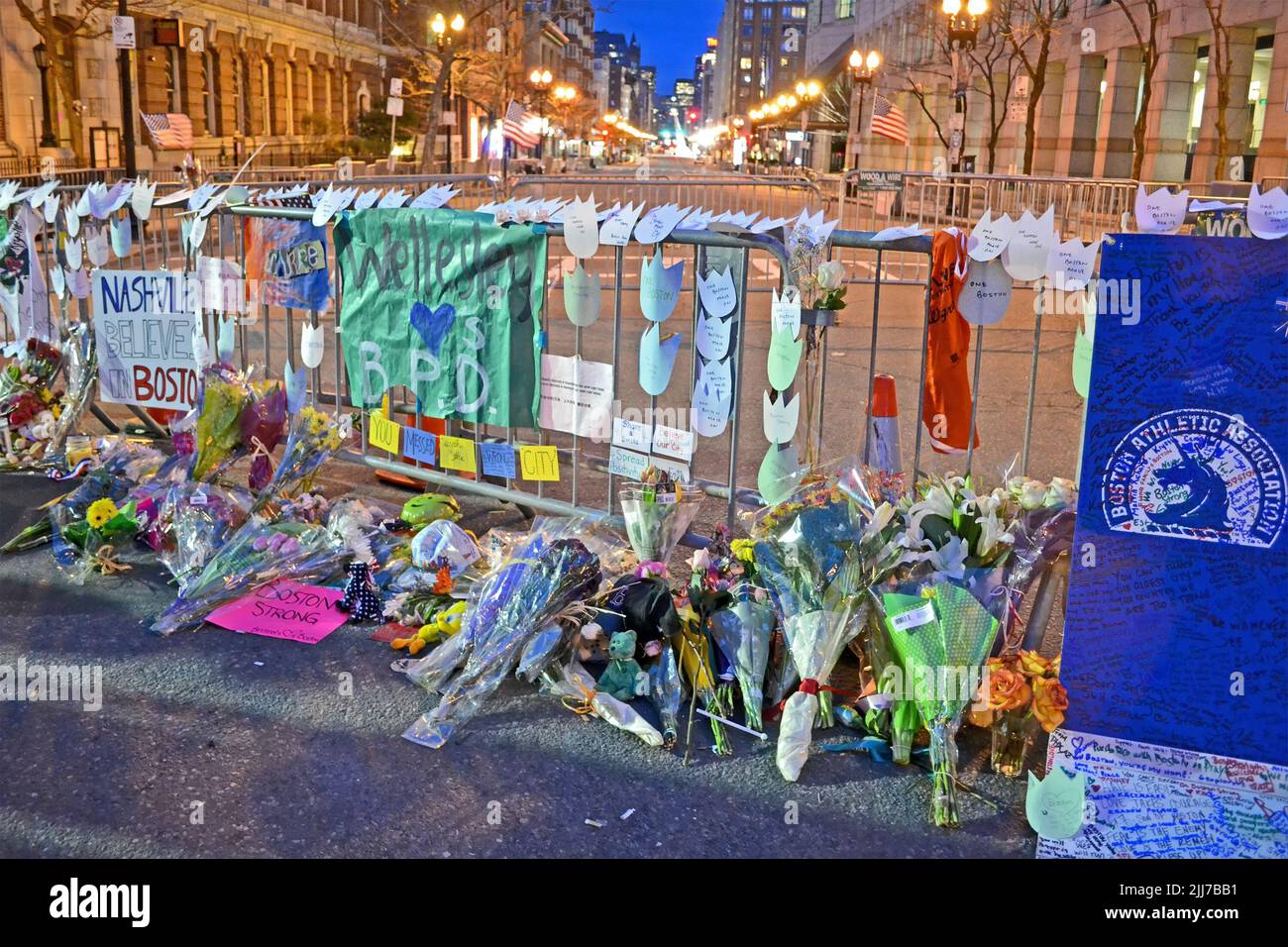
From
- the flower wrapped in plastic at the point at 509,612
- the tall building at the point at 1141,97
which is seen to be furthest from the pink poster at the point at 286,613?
the tall building at the point at 1141,97

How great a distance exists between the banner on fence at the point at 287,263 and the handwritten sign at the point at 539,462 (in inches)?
68.2

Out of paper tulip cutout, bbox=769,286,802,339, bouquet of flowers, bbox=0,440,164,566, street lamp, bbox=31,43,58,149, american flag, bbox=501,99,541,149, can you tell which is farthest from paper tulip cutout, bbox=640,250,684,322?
street lamp, bbox=31,43,58,149

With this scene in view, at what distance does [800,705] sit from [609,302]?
11.7 m

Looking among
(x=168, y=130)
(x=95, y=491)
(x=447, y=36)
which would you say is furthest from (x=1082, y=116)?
(x=95, y=491)

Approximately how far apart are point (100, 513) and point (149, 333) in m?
1.54

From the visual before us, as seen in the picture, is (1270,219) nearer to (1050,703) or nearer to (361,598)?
(1050,703)

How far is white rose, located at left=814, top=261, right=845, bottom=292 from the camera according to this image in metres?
4.65

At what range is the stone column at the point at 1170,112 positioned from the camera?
27281 millimetres

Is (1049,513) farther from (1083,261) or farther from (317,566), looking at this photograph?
(317,566)

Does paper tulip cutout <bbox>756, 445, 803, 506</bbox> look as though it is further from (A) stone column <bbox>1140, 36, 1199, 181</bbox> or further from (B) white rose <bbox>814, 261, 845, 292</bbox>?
(A) stone column <bbox>1140, 36, 1199, 181</bbox>

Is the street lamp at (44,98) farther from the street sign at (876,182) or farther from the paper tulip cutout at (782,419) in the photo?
the paper tulip cutout at (782,419)

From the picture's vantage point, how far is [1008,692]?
3770 mm

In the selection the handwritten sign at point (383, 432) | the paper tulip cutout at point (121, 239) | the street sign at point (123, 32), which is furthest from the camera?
the street sign at point (123, 32)
